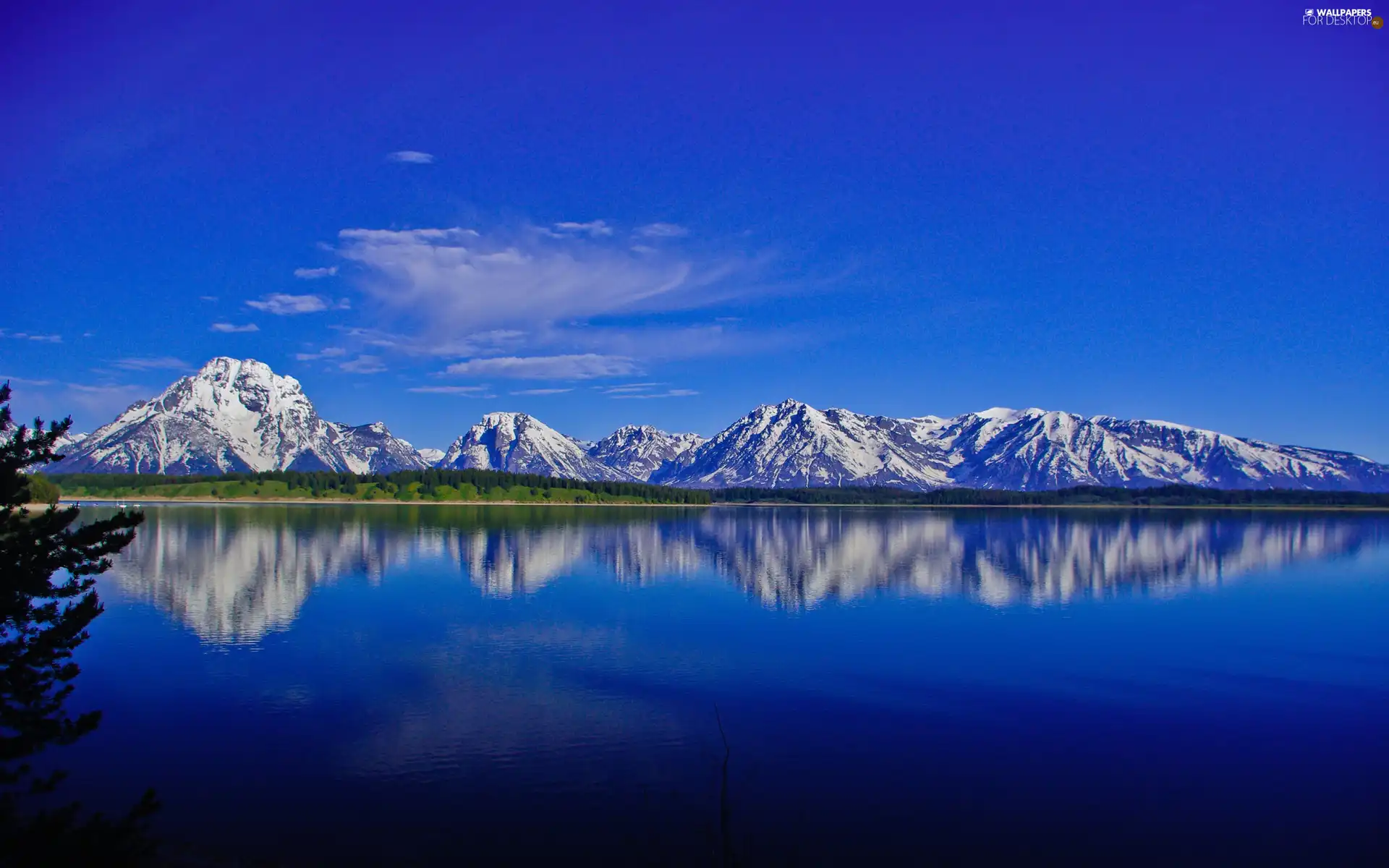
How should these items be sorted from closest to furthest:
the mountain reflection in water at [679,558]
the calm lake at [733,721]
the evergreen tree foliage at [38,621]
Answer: the evergreen tree foliage at [38,621] → the calm lake at [733,721] → the mountain reflection in water at [679,558]

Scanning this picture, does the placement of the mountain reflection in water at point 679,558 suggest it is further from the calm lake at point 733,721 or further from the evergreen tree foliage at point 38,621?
the evergreen tree foliage at point 38,621

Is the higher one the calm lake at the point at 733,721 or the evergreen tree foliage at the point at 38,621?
the evergreen tree foliage at the point at 38,621

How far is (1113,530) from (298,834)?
17265 cm

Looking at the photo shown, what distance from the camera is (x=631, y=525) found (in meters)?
159

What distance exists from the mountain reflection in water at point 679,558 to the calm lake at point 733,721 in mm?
1111

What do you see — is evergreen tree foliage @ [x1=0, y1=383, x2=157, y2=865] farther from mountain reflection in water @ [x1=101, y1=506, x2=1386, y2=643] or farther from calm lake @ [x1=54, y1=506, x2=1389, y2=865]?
mountain reflection in water @ [x1=101, y1=506, x2=1386, y2=643]

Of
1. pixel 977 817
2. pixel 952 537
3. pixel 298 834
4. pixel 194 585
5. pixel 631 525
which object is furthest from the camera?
pixel 631 525

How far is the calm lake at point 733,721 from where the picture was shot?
1988cm

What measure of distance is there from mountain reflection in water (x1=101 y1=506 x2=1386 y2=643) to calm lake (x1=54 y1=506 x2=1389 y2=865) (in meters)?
1.11

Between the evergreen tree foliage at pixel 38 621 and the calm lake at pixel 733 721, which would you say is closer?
the evergreen tree foliage at pixel 38 621

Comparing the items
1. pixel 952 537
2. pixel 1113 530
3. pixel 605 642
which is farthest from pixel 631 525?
pixel 605 642

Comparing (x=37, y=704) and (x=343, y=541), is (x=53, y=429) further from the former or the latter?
(x=343, y=541)

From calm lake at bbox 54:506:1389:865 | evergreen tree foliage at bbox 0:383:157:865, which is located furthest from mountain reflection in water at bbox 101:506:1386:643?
evergreen tree foliage at bbox 0:383:157:865

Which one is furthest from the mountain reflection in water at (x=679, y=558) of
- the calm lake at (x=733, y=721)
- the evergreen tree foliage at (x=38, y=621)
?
the evergreen tree foliage at (x=38, y=621)
